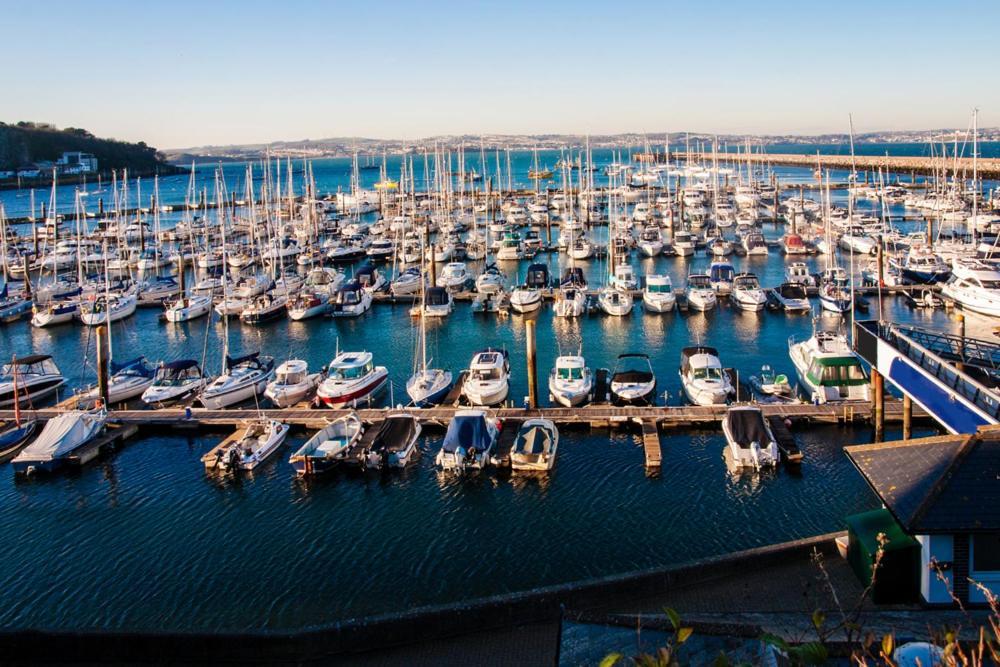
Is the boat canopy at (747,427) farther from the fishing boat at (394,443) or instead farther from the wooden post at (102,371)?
the wooden post at (102,371)

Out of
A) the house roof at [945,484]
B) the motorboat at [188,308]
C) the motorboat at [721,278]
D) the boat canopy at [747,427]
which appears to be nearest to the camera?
the house roof at [945,484]

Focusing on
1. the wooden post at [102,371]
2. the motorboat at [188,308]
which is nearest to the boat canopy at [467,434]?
the wooden post at [102,371]

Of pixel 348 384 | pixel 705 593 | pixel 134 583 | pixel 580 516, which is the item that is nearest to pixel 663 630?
pixel 705 593

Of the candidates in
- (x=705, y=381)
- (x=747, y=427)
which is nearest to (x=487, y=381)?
(x=705, y=381)

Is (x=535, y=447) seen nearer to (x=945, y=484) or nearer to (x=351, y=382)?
(x=351, y=382)

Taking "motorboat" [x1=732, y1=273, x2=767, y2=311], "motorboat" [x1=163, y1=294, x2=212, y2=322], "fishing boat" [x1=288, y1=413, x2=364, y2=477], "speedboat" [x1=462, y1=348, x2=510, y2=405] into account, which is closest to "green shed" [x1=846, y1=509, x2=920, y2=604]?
"fishing boat" [x1=288, y1=413, x2=364, y2=477]

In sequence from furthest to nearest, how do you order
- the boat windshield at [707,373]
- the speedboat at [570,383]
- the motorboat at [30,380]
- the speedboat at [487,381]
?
the motorboat at [30,380] → the speedboat at [487,381] → the boat windshield at [707,373] → the speedboat at [570,383]
